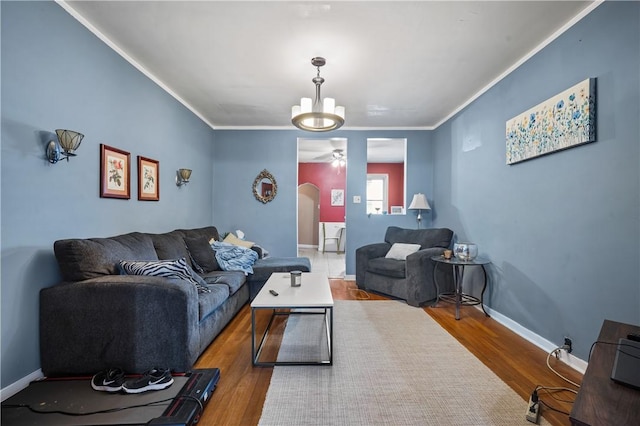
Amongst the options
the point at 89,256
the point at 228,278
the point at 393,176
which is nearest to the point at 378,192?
the point at 393,176

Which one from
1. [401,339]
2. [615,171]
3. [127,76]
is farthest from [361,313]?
[127,76]

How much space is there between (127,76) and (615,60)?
12.7 feet

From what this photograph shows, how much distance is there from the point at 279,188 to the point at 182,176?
1698 mm

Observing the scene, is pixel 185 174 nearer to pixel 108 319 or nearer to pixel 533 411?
pixel 108 319

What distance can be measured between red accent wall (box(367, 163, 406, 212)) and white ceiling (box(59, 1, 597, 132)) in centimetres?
492

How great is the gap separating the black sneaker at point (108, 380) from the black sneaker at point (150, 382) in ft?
0.16

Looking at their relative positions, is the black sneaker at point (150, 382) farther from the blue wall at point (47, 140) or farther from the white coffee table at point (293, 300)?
the blue wall at point (47, 140)

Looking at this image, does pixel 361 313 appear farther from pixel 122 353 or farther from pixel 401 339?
pixel 122 353

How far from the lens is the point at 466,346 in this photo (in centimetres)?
259

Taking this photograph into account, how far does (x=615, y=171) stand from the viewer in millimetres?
1969

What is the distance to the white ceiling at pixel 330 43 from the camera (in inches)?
86.0

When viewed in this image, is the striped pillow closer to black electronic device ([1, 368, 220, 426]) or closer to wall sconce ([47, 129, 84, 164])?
black electronic device ([1, 368, 220, 426])

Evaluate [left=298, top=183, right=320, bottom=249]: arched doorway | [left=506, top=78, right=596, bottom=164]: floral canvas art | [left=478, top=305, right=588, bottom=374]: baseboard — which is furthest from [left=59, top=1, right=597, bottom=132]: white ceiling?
[left=298, top=183, right=320, bottom=249]: arched doorway

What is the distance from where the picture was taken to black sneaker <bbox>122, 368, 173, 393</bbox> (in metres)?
1.81
